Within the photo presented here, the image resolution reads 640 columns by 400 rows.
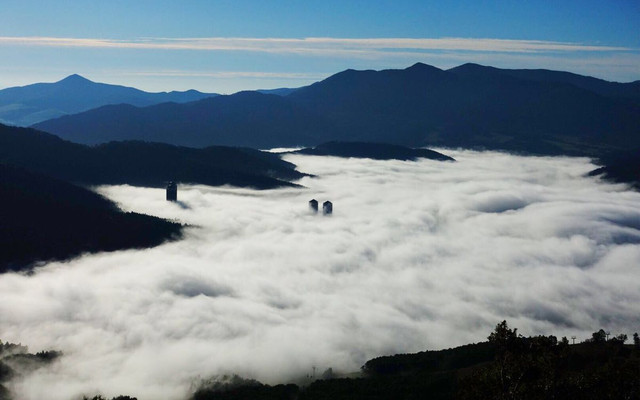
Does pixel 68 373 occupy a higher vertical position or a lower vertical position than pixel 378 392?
lower

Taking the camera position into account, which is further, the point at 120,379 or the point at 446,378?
the point at 120,379

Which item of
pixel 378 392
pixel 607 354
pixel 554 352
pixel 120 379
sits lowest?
pixel 120 379

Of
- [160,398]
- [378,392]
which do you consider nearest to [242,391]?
[160,398]

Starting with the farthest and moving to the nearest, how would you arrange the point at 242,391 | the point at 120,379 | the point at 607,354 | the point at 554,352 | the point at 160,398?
the point at 120,379
the point at 160,398
the point at 242,391
the point at 607,354
the point at 554,352

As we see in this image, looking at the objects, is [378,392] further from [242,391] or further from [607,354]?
[607,354]

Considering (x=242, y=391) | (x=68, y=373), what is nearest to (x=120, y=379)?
(x=68, y=373)

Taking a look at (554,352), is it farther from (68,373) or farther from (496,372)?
(68,373)

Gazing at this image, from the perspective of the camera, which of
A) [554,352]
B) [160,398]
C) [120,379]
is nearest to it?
[554,352]

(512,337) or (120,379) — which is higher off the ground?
(512,337)

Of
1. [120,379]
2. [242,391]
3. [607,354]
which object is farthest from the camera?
[120,379]
